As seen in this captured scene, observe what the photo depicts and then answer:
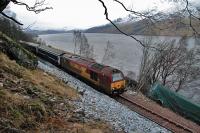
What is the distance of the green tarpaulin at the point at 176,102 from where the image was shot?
26.1 meters

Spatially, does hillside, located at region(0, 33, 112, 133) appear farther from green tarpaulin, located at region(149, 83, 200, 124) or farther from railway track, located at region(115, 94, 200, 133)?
green tarpaulin, located at region(149, 83, 200, 124)

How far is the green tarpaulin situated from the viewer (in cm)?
2614

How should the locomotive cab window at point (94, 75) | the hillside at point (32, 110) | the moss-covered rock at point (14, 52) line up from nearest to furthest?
the hillside at point (32, 110)
the moss-covered rock at point (14, 52)
the locomotive cab window at point (94, 75)

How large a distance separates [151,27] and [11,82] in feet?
28.7

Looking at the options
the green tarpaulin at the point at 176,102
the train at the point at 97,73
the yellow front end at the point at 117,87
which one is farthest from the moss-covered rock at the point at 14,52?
the green tarpaulin at the point at 176,102

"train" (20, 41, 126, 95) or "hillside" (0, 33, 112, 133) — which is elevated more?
"hillside" (0, 33, 112, 133)

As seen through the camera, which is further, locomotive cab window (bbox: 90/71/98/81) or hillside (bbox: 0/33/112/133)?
locomotive cab window (bbox: 90/71/98/81)

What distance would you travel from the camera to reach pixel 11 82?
49.3ft

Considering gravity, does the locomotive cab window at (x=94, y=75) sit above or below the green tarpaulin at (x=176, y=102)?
above

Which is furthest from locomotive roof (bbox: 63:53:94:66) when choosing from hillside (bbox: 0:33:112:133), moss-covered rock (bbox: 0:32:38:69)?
hillside (bbox: 0:33:112:133)

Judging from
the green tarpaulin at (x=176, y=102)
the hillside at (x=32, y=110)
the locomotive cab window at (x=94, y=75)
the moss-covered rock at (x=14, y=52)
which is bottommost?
the green tarpaulin at (x=176, y=102)

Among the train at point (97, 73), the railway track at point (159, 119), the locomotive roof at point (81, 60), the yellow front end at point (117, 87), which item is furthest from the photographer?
the locomotive roof at point (81, 60)

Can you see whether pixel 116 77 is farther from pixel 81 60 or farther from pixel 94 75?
pixel 81 60

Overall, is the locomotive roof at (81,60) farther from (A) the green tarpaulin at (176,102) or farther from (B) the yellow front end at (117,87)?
(A) the green tarpaulin at (176,102)
